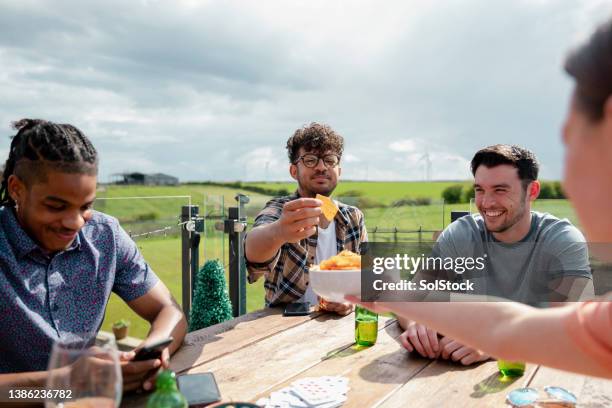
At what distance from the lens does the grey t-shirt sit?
3.01 m

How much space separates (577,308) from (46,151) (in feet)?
6.21

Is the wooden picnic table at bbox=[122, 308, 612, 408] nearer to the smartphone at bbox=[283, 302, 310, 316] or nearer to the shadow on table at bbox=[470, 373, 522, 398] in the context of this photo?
the shadow on table at bbox=[470, 373, 522, 398]

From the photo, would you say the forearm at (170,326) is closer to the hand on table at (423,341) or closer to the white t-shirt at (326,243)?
the hand on table at (423,341)

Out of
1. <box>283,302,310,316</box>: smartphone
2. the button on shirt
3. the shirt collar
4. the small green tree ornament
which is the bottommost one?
the small green tree ornament

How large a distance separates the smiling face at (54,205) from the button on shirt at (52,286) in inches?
2.5

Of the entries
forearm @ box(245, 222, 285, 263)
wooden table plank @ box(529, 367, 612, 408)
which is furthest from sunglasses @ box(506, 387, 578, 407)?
forearm @ box(245, 222, 285, 263)

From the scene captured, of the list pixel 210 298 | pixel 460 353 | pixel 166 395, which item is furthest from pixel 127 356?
pixel 210 298

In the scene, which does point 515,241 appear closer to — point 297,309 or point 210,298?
point 297,309

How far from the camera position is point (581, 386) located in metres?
1.78

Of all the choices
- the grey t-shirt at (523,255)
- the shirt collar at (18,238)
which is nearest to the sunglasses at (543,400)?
the grey t-shirt at (523,255)

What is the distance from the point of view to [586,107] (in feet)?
2.74

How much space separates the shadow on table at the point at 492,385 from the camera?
1.72 metres

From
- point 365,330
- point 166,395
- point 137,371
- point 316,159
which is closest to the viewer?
point 166,395

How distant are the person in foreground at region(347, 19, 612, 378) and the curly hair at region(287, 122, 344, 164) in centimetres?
207
